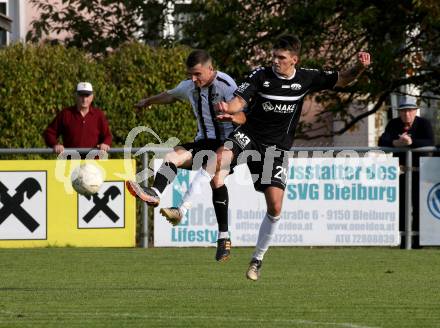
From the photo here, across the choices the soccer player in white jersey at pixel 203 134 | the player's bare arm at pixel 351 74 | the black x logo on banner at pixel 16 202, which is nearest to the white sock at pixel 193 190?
the soccer player in white jersey at pixel 203 134

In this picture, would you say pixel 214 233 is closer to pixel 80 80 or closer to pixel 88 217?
pixel 88 217

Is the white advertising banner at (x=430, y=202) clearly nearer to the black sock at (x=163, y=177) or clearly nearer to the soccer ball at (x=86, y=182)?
the soccer ball at (x=86, y=182)

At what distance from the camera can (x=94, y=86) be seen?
749 inches

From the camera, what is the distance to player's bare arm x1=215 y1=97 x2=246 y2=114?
1098 cm

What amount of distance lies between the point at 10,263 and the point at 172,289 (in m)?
3.72

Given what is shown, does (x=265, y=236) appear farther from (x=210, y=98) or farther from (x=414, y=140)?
(x=414, y=140)

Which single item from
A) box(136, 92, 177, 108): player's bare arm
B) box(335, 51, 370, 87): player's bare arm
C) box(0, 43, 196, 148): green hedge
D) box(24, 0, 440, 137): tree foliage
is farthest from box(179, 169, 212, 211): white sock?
box(24, 0, 440, 137): tree foliage

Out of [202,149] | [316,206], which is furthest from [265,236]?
[316,206]

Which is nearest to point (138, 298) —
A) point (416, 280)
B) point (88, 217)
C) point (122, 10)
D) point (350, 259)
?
point (416, 280)

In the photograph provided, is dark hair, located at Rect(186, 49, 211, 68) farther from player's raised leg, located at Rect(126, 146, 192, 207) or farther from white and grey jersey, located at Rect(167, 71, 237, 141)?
player's raised leg, located at Rect(126, 146, 192, 207)

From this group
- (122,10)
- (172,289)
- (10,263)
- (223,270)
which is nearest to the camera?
(172,289)

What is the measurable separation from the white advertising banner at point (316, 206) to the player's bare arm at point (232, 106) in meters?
5.91

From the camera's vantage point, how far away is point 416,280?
12203 mm

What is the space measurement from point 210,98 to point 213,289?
80.6 inches
